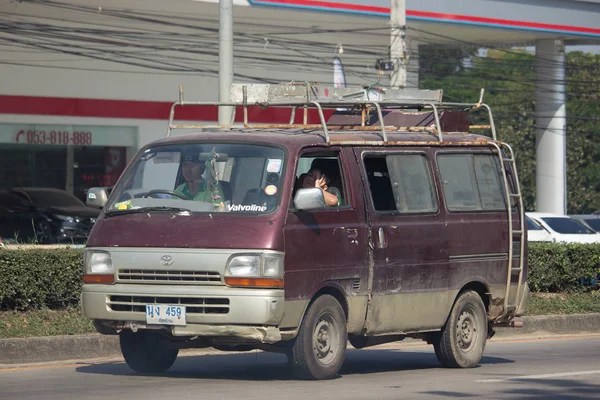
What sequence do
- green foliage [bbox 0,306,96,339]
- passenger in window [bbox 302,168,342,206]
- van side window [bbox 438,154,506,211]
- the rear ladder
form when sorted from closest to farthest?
passenger in window [bbox 302,168,342,206] < van side window [bbox 438,154,506,211] < the rear ladder < green foliage [bbox 0,306,96,339]

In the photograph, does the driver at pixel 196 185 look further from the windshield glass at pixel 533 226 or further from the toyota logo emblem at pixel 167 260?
the windshield glass at pixel 533 226

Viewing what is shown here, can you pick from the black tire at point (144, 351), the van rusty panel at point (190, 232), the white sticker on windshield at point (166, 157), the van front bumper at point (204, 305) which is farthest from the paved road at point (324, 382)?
the white sticker on windshield at point (166, 157)

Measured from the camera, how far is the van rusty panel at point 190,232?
343 inches

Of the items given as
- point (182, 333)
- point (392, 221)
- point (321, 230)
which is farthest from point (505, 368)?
point (182, 333)

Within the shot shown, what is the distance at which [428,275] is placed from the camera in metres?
10.3

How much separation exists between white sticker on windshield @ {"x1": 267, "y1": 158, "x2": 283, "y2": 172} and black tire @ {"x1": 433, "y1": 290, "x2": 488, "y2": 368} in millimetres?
2559

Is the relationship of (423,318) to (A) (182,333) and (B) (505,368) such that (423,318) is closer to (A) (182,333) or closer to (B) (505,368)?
(B) (505,368)

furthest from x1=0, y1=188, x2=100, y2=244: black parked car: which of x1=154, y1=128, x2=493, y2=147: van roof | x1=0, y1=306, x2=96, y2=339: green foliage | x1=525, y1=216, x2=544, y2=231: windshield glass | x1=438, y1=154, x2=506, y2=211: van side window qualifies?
x1=154, y1=128, x2=493, y2=147: van roof

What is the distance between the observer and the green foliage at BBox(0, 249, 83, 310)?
12336 millimetres

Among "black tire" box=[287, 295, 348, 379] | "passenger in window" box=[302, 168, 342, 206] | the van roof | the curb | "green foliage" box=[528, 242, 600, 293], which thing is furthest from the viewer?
"green foliage" box=[528, 242, 600, 293]

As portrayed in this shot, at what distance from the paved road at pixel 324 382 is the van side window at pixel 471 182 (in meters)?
1.58

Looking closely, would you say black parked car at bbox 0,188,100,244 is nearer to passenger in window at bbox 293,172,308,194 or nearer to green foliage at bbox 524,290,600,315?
green foliage at bbox 524,290,600,315

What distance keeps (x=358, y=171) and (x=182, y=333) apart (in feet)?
7.06

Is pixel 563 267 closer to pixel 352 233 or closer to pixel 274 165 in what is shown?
pixel 352 233
